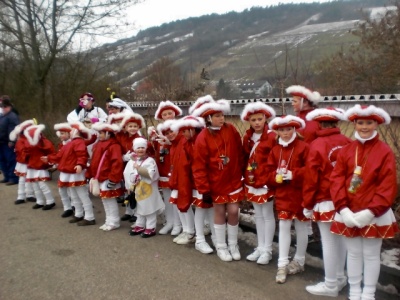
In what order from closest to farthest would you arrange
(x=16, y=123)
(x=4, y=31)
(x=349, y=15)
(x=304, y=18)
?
1. (x=16, y=123)
2. (x=4, y=31)
3. (x=349, y=15)
4. (x=304, y=18)

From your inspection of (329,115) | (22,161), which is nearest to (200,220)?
(329,115)

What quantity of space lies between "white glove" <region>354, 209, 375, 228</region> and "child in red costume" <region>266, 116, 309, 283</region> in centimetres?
87

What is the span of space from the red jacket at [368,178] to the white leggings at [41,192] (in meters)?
5.54

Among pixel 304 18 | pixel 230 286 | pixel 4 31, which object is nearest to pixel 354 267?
pixel 230 286

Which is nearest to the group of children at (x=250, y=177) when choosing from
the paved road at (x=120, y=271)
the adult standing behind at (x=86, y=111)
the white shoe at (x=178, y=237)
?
the white shoe at (x=178, y=237)

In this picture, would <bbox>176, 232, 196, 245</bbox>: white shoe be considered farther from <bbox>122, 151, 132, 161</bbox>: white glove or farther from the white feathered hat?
the white feathered hat

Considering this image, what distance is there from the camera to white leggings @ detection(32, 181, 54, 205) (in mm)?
7375

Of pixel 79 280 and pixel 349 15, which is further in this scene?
pixel 349 15

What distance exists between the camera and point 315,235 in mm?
5125

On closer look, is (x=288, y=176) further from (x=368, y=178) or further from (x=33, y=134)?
(x=33, y=134)

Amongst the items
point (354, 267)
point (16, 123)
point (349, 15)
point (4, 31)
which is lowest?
point (354, 267)

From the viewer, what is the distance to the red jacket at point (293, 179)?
421cm

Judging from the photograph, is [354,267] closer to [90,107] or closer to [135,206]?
[135,206]

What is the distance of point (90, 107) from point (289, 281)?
5399 mm
